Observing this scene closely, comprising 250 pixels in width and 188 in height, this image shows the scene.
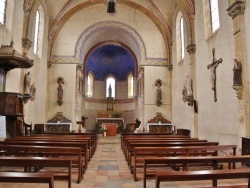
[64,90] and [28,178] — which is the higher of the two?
[64,90]

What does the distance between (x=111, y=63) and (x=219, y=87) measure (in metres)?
17.4

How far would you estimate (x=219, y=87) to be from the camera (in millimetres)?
10219

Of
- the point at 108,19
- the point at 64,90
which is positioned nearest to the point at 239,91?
A: the point at 64,90

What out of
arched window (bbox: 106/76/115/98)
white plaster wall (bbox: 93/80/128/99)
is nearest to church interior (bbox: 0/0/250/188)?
white plaster wall (bbox: 93/80/128/99)

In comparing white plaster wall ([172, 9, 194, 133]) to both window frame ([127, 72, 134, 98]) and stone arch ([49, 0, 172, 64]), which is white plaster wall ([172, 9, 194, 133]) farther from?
window frame ([127, 72, 134, 98])

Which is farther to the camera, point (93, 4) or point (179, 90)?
point (93, 4)

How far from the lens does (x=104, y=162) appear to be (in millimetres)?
7859

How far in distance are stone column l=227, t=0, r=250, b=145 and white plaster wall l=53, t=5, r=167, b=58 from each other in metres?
10.7

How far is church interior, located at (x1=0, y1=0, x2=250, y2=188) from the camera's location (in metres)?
6.45

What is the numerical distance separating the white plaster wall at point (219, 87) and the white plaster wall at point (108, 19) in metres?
6.24

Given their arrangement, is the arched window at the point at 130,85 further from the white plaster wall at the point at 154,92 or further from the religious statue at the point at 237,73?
the religious statue at the point at 237,73

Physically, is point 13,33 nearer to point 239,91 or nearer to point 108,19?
point 108,19

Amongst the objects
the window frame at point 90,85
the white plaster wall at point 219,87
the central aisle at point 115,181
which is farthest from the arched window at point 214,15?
the window frame at point 90,85

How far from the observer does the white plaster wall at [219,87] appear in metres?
9.16
